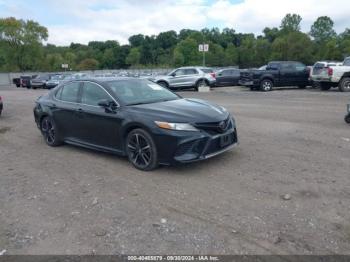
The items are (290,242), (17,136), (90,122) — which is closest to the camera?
(290,242)

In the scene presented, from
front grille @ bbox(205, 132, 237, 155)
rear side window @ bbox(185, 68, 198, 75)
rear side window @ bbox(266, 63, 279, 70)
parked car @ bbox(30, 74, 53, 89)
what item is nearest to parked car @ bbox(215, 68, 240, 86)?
rear side window @ bbox(185, 68, 198, 75)

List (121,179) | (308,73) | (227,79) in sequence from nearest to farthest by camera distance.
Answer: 1. (121,179)
2. (308,73)
3. (227,79)

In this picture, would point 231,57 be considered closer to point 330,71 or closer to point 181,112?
point 330,71

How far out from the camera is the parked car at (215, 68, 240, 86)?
1116 inches

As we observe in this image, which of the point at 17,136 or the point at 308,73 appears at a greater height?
the point at 308,73

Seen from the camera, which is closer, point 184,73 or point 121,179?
point 121,179

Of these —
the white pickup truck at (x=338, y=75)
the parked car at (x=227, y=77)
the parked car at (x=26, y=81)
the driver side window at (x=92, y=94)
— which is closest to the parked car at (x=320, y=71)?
the white pickup truck at (x=338, y=75)

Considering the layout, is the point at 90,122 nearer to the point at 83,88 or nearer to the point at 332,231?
the point at 83,88

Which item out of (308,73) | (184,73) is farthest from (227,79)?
(308,73)

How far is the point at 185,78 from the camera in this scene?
2511cm

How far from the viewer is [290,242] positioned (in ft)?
12.3

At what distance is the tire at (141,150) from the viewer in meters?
5.93

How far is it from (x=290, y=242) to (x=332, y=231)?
1.73ft

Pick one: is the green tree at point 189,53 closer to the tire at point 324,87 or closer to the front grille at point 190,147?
the tire at point 324,87
